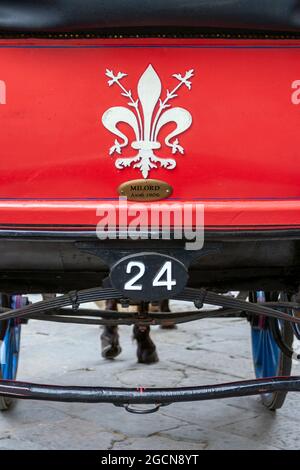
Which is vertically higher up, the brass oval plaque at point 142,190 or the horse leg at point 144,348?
the brass oval plaque at point 142,190

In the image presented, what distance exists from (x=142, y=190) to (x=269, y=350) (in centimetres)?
187

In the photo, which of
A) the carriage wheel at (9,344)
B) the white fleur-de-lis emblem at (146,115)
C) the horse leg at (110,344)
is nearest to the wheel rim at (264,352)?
the horse leg at (110,344)

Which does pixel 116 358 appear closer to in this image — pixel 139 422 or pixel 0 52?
pixel 139 422

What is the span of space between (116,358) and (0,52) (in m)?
3.15

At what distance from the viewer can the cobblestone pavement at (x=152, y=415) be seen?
11.1ft

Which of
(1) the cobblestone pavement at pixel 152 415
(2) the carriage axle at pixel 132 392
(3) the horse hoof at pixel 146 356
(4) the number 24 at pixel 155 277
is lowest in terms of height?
(1) the cobblestone pavement at pixel 152 415

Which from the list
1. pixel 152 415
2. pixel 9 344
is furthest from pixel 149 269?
pixel 9 344

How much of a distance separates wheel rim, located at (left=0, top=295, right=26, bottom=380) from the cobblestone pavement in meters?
0.21

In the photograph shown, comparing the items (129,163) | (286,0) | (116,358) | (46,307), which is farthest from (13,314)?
(116,358)

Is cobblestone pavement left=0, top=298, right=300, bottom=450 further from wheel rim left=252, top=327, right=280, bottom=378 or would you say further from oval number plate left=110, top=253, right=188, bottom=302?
oval number plate left=110, top=253, right=188, bottom=302

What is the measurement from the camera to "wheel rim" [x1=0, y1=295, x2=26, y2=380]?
3.61 m

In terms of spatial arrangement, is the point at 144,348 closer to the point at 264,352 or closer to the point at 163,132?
the point at 264,352

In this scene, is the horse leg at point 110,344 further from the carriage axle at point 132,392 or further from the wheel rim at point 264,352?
the carriage axle at point 132,392

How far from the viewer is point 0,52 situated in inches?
89.8
